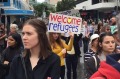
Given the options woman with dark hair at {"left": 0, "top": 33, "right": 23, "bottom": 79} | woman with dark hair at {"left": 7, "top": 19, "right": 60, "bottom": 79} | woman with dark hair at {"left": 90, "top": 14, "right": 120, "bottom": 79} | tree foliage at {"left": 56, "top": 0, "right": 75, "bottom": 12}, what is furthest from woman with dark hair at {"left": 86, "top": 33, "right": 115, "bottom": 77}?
tree foliage at {"left": 56, "top": 0, "right": 75, "bottom": 12}

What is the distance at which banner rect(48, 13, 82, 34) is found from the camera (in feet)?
25.3

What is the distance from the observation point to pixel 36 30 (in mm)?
3508

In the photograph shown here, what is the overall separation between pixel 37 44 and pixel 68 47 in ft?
12.6

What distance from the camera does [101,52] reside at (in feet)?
15.0

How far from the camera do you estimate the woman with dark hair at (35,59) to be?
3380 millimetres

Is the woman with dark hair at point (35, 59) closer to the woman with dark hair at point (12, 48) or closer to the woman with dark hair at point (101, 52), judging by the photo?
the woman with dark hair at point (101, 52)

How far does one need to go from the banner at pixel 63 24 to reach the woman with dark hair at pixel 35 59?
394 cm

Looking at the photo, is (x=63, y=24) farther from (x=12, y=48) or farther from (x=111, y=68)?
(x=111, y=68)

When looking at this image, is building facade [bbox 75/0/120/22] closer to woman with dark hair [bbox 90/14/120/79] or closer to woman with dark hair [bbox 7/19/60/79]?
woman with dark hair [bbox 7/19/60/79]

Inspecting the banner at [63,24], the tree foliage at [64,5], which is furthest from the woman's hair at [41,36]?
the tree foliage at [64,5]

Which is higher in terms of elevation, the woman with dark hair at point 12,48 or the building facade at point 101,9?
the building facade at point 101,9

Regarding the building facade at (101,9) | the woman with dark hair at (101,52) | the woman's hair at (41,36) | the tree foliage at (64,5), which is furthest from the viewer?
the tree foliage at (64,5)

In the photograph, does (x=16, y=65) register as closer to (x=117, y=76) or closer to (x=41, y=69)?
(x=41, y=69)

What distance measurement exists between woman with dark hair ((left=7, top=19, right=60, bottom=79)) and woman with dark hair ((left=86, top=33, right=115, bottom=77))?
978 millimetres
